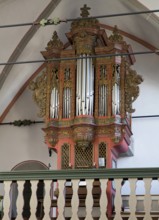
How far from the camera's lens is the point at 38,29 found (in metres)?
13.8

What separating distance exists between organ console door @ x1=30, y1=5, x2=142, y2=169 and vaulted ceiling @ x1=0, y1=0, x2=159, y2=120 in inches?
31.9

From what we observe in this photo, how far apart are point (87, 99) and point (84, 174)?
5.21 metres

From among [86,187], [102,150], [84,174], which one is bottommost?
[86,187]

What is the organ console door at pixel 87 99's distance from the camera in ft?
39.6

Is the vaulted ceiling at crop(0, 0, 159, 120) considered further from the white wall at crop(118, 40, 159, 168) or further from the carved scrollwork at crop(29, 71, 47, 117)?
the carved scrollwork at crop(29, 71, 47, 117)

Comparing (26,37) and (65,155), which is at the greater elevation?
(26,37)

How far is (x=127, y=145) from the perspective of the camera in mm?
12633

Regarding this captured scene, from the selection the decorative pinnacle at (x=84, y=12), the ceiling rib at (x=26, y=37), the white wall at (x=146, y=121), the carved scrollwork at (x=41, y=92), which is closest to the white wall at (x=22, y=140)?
the ceiling rib at (x=26, y=37)

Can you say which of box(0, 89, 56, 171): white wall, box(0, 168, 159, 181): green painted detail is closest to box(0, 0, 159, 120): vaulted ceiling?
box(0, 89, 56, 171): white wall

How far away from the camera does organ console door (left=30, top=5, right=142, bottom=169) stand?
1207cm

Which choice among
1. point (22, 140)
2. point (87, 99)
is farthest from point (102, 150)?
point (22, 140)

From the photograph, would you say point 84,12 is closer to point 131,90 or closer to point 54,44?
point 54,44

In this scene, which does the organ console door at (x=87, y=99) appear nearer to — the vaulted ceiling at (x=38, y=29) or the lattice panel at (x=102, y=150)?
the lattice panel at (x=102, y=150)

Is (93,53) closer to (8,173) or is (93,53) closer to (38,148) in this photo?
(38,148)
